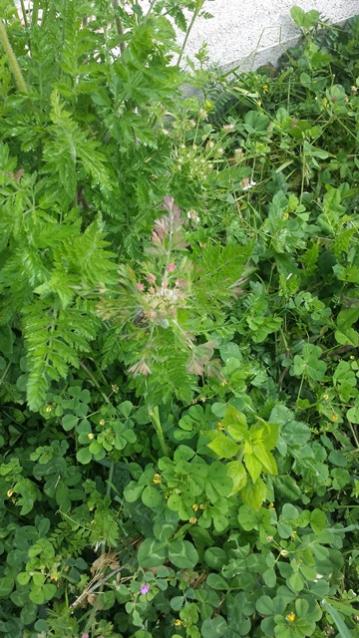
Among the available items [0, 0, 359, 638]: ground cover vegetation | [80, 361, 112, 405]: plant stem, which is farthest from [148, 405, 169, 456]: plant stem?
[80, 361, 112, 405]: plant stem

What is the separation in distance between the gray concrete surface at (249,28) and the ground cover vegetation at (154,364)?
0.47 metres

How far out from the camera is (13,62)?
1.51 metres

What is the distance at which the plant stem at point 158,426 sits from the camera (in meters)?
1.71

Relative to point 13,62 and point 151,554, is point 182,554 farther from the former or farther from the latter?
point 13,62

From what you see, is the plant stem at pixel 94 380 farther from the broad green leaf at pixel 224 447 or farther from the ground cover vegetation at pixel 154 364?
the broad green leaf at pixel 224 447

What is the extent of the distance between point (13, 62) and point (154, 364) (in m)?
0.75

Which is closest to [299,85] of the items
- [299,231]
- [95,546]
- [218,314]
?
[299,231]

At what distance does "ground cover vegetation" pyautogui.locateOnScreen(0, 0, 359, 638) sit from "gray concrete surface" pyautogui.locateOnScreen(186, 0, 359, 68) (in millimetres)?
470

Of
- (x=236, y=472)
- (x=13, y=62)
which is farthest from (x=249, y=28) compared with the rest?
(x=236, y=472)

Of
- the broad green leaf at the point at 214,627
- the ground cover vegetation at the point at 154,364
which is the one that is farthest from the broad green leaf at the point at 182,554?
the broad green leaf at the point at 214,627

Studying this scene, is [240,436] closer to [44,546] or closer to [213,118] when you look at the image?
[44,546]

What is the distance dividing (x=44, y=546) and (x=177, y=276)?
82cm

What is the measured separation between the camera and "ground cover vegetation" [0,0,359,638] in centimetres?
146

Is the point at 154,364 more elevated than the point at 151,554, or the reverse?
the point at 154,364
